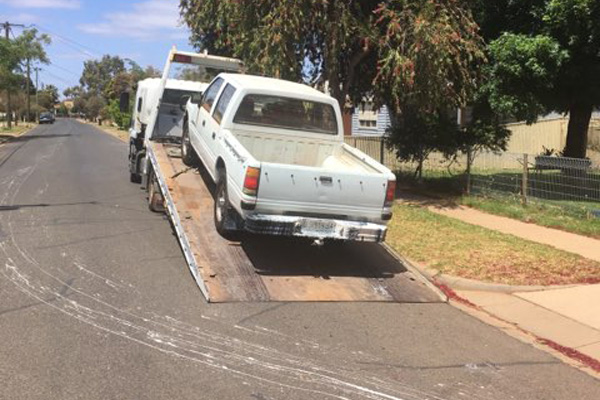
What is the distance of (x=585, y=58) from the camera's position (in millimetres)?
13812

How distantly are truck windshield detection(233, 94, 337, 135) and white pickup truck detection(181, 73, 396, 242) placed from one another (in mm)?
14

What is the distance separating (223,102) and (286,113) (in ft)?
3.20

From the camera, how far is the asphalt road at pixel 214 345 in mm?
4750

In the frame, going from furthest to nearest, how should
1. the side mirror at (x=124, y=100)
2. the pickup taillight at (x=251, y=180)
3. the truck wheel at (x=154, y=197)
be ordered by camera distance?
the side mirror at (x=124, y=100) → the truck wheel at (x=154, y=197) → the pickup taillight at (x=251, y=180)

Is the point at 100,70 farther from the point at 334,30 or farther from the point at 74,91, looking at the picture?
the point at 334,30

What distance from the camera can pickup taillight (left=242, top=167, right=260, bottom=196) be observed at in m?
7.43

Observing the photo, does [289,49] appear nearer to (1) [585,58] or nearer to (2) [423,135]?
(2) [423,135]

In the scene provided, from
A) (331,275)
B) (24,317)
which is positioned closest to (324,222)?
(331,275)

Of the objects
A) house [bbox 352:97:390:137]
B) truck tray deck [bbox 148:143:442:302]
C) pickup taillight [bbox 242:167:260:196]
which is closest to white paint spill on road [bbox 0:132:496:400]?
truck tray deck [bbox 148:143:442:302]

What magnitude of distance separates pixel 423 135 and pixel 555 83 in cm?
326

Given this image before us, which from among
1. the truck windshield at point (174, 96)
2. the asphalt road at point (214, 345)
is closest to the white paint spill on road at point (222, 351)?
the asphalt road at point (214, 345)

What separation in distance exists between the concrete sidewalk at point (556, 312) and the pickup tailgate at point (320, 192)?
158cm

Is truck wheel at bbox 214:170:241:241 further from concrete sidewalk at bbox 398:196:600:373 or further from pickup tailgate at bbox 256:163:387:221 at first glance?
concrete sidewalk at bbox 398:196:600:373

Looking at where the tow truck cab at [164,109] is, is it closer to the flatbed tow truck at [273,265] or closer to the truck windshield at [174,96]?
the truck windshield at [174,96]
